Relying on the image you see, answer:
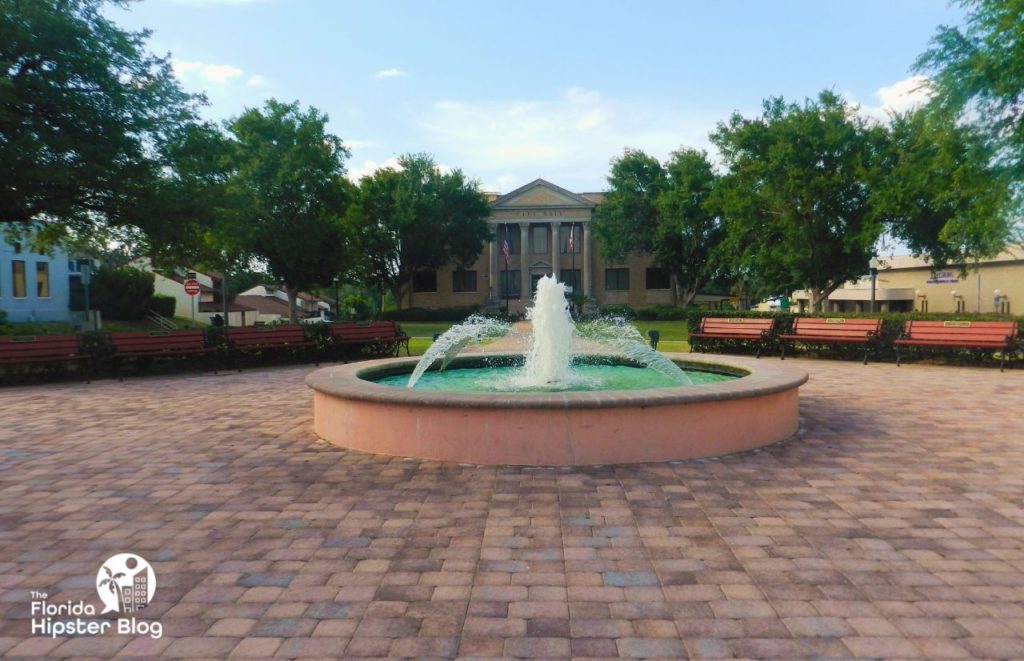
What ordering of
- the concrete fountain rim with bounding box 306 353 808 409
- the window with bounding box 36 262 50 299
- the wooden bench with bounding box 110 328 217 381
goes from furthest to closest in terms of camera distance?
the window with bounding box 36 262 50 299 → the wooden bench with bounding box 110 328 217 381 → the concrete fountain rim with bounding box 306 353 808 409

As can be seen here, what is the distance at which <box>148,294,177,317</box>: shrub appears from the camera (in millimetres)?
42322

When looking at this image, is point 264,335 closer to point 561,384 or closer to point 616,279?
point 561,384

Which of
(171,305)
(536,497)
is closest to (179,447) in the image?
(536,497)

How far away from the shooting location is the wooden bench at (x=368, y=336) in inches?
663

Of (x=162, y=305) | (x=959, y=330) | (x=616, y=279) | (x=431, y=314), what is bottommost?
(x=959, y=330)

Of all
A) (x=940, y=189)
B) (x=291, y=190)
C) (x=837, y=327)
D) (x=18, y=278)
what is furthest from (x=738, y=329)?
(x=18, y=278)

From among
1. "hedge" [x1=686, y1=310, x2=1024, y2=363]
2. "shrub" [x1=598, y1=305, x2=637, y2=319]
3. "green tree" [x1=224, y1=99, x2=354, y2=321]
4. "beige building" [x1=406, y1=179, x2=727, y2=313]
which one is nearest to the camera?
"hedge" [x1=686, y1=310, x2=1024, y2=363]

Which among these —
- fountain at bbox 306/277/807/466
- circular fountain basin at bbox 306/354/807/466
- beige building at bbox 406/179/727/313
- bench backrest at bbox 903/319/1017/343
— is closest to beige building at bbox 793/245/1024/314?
beige building at bbox 406/179/727/313

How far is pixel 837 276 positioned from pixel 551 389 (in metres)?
27.2

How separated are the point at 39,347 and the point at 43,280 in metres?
30.5

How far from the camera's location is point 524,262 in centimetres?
5841

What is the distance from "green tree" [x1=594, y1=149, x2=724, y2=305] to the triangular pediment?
478 cm

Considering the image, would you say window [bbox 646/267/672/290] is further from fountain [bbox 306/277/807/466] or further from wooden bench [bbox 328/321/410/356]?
fountain [bbox 306/277/807/466]

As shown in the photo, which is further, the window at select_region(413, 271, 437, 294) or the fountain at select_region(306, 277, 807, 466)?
the window at select_region(413, 271, 437, 294)
